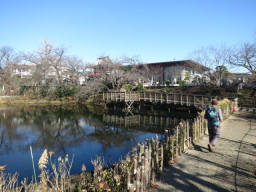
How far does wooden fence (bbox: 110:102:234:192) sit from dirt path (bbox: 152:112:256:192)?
0.26 meters

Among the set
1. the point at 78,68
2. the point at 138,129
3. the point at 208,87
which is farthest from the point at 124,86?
the point at 138,129

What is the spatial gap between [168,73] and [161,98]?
58.6 feet

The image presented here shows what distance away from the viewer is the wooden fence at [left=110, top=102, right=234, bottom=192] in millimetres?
3721

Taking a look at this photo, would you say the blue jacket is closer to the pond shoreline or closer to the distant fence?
the distant fence

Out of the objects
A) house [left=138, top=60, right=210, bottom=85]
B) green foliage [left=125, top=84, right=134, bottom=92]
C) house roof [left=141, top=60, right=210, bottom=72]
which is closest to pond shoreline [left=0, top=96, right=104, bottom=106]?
green foliage [left=125, top=84, right=134, bottom=92]

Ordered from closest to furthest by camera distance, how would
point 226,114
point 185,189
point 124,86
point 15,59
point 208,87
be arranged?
point 185,189, point 226,114, point 208,87, point 124,86, point 15,59

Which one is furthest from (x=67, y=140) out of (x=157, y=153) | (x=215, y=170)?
(x=215, y=170)

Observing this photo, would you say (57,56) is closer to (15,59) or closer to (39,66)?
(39,66)

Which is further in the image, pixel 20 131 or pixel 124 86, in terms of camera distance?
pixel 124 86

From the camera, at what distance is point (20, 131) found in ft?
51.4

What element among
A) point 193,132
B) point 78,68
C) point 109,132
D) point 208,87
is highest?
point 78,68

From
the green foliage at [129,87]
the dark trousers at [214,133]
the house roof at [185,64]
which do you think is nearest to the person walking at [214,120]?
the dark trousers at [214,133]

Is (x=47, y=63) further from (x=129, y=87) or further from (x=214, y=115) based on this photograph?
(x=214, y=115)

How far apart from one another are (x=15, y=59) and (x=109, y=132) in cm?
3921
